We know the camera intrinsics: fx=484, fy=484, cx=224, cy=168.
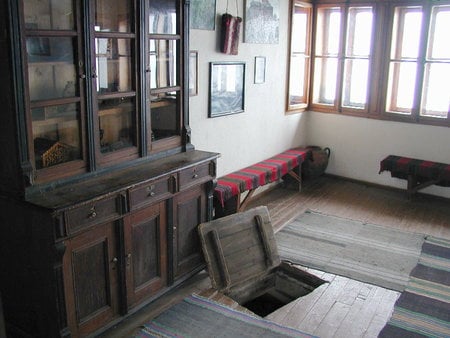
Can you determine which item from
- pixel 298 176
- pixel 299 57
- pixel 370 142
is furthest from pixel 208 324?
pixel 299 57

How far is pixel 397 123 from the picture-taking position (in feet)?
18.3

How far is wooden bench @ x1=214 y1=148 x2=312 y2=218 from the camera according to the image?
4199 mm

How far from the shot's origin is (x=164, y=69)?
3.30 meters

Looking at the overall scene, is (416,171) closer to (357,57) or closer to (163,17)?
(357,57)

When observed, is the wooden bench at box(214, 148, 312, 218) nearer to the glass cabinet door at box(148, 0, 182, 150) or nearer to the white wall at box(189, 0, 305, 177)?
the white wall at box(189, 0, 305, 177)

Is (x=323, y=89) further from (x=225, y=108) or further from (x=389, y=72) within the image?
(x=225, y=108)

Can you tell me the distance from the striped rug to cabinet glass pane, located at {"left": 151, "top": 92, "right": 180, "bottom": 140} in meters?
1.91

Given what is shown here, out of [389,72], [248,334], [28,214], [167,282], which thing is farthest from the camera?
[389,72]

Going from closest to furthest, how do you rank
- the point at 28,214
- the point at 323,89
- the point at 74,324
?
1. the point at 28,214
2. the point at 74,324
3. the point at 323,89

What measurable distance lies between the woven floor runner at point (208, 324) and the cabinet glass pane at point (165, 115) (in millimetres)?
1165

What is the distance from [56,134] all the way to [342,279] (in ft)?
7.47

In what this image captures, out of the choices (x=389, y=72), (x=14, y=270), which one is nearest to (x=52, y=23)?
(x=14, y=270)

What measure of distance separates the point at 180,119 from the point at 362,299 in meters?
1.79

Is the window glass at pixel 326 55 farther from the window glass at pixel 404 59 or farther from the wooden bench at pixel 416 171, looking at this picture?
the wooden bench at pixel 416 171
